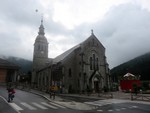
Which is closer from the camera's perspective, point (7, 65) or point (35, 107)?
point (35, 107)

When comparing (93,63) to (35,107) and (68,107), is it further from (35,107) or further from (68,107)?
(35,107)

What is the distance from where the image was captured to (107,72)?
166 ft

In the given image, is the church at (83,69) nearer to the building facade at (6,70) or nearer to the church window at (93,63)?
the church window at (93,63)

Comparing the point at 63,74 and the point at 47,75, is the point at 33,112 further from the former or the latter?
the point at 47,75

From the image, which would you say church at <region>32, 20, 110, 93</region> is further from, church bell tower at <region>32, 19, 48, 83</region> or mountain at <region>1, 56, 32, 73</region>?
mountain at <region>1, 56, 32, 73</region>

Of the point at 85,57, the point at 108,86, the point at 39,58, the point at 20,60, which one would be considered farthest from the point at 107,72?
the point at 20,60

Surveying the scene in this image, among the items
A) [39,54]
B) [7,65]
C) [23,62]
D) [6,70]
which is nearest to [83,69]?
[7,65]

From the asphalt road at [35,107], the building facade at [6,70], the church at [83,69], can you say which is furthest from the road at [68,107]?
the building facade at [6,70]

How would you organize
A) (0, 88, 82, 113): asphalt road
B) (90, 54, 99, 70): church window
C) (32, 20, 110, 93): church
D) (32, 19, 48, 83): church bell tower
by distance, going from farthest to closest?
1. (32, 19, 48, 83): church bell tower
2. (90, 54, 99, 70): church window
3. (32, 20, 110, 93): church
4. (0, 88, 82, 113): asphalt road

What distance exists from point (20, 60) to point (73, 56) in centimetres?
8878

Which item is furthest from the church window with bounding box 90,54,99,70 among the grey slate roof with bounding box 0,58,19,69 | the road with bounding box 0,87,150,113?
the road with bounding box 0,87,150,113

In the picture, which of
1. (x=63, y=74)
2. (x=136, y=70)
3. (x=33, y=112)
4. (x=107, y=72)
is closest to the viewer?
(x=33, y=112)

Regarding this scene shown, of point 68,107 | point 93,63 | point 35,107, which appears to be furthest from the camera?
point 93,63

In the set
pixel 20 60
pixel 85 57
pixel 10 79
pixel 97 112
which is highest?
pixel 20 60
